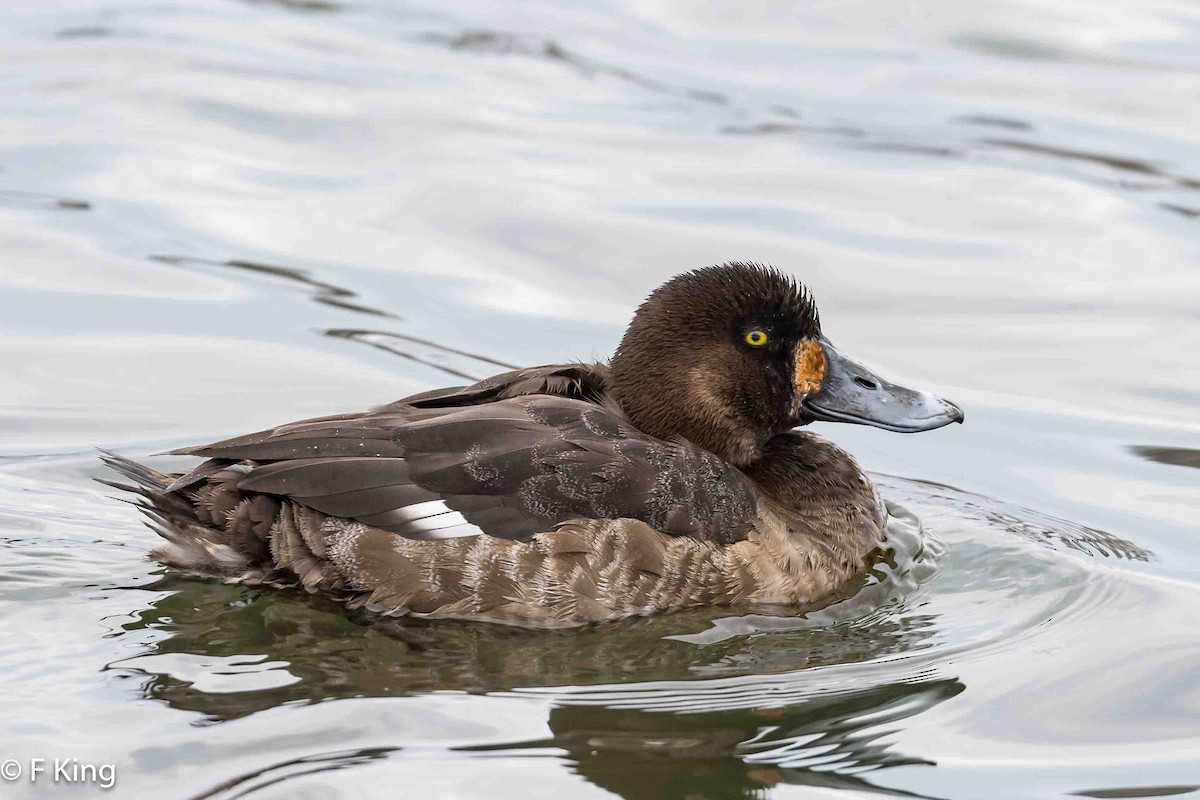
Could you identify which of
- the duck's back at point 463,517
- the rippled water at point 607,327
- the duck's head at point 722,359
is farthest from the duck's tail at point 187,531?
the duck's head at point 722,359

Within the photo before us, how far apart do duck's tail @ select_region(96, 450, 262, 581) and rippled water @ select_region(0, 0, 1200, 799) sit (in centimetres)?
11

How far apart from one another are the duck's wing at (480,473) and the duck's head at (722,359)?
1.30 ft

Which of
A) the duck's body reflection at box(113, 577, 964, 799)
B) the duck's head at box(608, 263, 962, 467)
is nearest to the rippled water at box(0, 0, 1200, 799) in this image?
the duck's body reflection at box(113, 577, 964, 799)

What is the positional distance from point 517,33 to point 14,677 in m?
11.2

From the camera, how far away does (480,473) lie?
19.4 ft

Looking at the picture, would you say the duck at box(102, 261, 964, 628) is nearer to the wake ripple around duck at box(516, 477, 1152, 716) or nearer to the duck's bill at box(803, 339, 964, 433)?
the wake ripple around duck at box(516, 477, 1152, 716)

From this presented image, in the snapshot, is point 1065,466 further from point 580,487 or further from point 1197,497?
point 580,487

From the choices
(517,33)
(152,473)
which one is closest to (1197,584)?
(152,473)

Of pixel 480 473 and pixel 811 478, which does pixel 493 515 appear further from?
pixel 811 478

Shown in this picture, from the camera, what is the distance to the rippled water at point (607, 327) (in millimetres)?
5172

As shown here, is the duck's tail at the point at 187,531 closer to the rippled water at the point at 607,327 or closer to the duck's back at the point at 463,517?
the duck's back at the point at 463,517

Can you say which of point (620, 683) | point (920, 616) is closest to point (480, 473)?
point (620, 683)

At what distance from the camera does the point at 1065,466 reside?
8016mm

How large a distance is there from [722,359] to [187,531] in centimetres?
205
